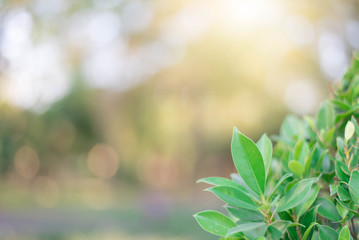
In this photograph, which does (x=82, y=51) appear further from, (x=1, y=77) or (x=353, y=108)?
(x=353, y=108)

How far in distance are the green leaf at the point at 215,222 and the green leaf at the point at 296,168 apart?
0.48ft

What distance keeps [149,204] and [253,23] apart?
6173 mm

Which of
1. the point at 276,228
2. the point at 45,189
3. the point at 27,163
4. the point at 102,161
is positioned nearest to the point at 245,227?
the point at 276,228

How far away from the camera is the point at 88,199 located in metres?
14.6

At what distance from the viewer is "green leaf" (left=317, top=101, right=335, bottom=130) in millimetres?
769

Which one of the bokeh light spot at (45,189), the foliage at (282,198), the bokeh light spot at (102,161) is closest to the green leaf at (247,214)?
the foliage at (282,198)

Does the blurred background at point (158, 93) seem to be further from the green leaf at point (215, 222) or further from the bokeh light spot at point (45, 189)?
the green leaf at point (215, 222)

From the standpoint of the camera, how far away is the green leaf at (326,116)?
77 centimetres

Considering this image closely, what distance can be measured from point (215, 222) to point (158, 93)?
13.3 metres

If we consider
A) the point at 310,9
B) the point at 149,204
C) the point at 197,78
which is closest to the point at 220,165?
the point at 197,78

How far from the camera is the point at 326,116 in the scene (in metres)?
0.78

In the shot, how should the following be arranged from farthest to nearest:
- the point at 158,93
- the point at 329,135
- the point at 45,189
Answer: the point at 45,189 < the point at 158,93 < the point at 329,135

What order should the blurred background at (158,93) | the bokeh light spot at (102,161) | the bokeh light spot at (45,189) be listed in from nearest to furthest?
the blurred background at (158,93) → the bokeh light spot at (45,189) → the bokeh light spot at (102,161)

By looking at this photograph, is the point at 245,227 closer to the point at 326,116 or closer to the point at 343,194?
the point at 343,194
